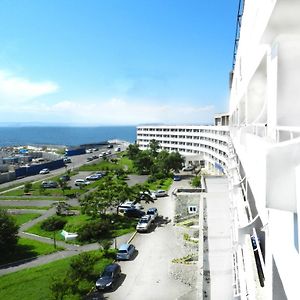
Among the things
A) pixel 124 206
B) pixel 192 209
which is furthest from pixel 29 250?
pixel 192 209

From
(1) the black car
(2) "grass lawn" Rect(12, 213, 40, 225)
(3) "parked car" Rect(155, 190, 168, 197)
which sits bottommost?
(2) "grass lawn" Rect(12, 213, 40, 225)

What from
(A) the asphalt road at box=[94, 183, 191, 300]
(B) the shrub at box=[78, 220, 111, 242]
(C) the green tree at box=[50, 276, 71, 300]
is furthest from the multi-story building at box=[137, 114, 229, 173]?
(C) the green tree at box=[50, 276, 71, 300]

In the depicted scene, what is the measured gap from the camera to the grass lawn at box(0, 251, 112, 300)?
13.8 metres

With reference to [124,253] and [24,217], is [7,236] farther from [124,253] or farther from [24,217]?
[24,217]

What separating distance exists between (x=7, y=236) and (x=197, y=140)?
37.8 m

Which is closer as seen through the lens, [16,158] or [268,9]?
[268,9]

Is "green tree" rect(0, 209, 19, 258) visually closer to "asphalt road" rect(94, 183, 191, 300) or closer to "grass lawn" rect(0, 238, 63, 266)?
"grass lawn" rect(0, 238, 63, 266)

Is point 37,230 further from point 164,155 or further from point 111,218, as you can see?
point 164,155

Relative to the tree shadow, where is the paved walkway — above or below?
above

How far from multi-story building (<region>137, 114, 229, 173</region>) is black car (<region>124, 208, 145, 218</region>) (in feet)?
39.8

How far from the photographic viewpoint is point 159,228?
2198cm

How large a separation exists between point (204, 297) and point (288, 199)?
7.86 metres

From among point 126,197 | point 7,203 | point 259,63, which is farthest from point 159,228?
point 259,63

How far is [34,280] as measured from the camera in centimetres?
1510
